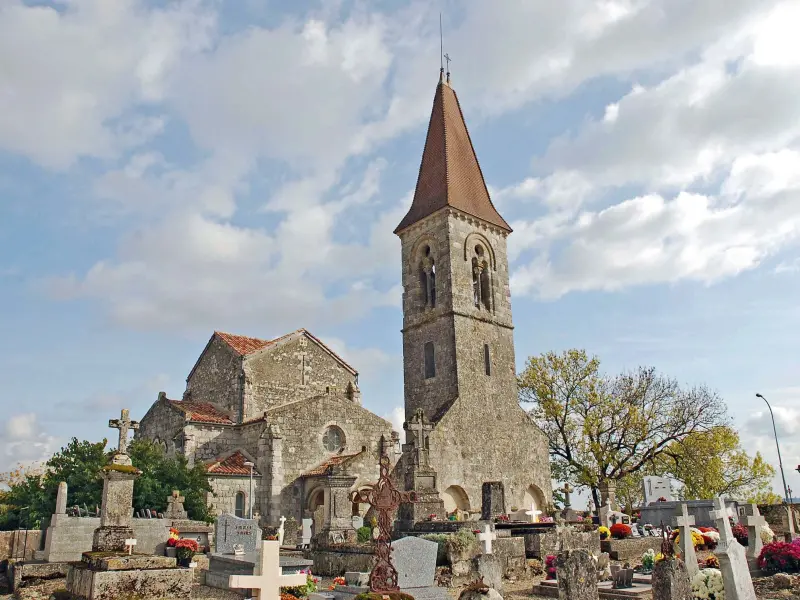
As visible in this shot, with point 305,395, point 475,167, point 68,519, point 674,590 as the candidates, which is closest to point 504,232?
point 475,167

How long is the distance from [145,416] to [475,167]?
1946cm

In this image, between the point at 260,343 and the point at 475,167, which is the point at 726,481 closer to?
the point at 475,167

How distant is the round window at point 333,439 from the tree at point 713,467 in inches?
645

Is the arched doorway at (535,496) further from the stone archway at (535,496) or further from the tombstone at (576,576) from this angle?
the tombstone at (576,576)

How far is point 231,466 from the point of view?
77.4 feet

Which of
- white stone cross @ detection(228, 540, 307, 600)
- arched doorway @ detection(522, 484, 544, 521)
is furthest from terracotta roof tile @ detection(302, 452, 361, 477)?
white stone cross @ detection(228, 540, 307, 600)

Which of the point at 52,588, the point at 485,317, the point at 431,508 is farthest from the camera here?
the point at 485,317

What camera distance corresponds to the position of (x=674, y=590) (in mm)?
7266

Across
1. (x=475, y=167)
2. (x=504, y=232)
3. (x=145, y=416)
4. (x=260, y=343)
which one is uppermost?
(x=475, y=167)

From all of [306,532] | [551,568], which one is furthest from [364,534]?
[551,568]

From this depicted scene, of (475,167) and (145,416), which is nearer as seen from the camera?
(145,416)

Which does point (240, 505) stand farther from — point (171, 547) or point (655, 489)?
point (655, 489)

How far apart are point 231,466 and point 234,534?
8.55 metres

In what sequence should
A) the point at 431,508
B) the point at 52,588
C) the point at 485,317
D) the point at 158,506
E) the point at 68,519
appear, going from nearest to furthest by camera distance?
the point at 52,588, the point at 68,519, the point at 431,508, the point at 158,506, the point at 485,317
